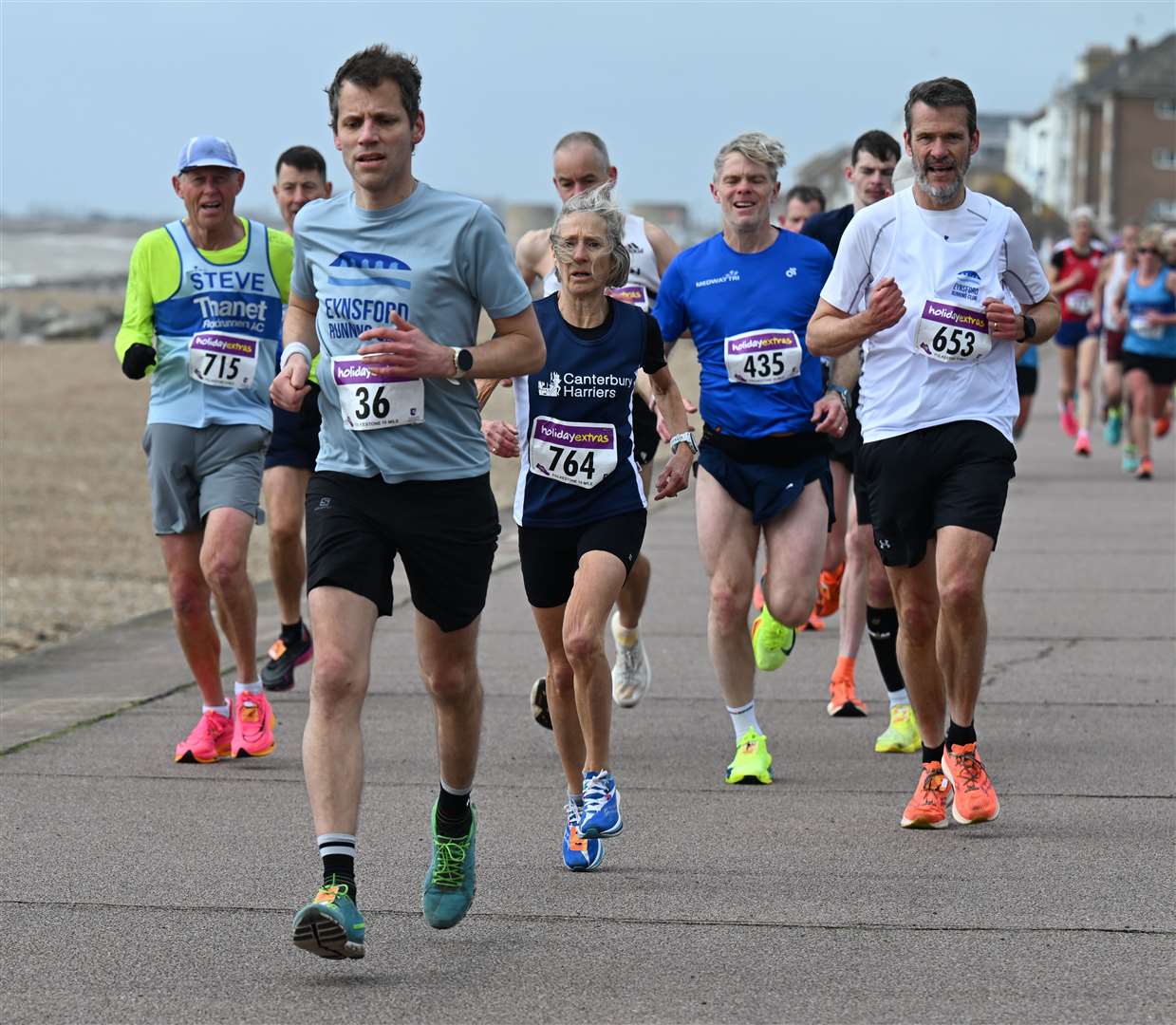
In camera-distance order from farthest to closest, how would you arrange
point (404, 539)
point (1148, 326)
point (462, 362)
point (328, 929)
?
point (1148, 326) < point (404, 539) < point (462, 362) < point (328, 929)

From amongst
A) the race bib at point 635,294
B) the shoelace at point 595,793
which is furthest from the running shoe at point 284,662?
the shoelace at point 595,793

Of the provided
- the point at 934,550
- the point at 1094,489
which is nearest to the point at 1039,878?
the point at 934,550

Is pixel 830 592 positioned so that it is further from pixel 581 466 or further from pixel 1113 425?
pixel 1113 425

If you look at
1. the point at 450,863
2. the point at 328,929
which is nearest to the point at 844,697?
the point at 450,863

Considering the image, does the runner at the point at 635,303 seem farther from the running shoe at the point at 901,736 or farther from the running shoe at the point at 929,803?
the running shoe at the point at 929,803

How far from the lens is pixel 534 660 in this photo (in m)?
9.70

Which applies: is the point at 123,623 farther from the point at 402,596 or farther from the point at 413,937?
the point at 413,937

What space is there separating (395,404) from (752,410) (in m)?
2.49

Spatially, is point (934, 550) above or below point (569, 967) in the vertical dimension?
above

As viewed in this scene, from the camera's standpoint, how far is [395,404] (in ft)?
16.8

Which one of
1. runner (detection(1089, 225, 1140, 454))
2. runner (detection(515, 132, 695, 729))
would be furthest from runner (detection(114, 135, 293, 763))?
runner (detection(1089, 225, 1140, 454))

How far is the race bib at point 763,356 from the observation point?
7293 mm

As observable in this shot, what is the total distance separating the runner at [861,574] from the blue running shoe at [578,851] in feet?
6.73

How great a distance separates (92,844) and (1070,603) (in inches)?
264
